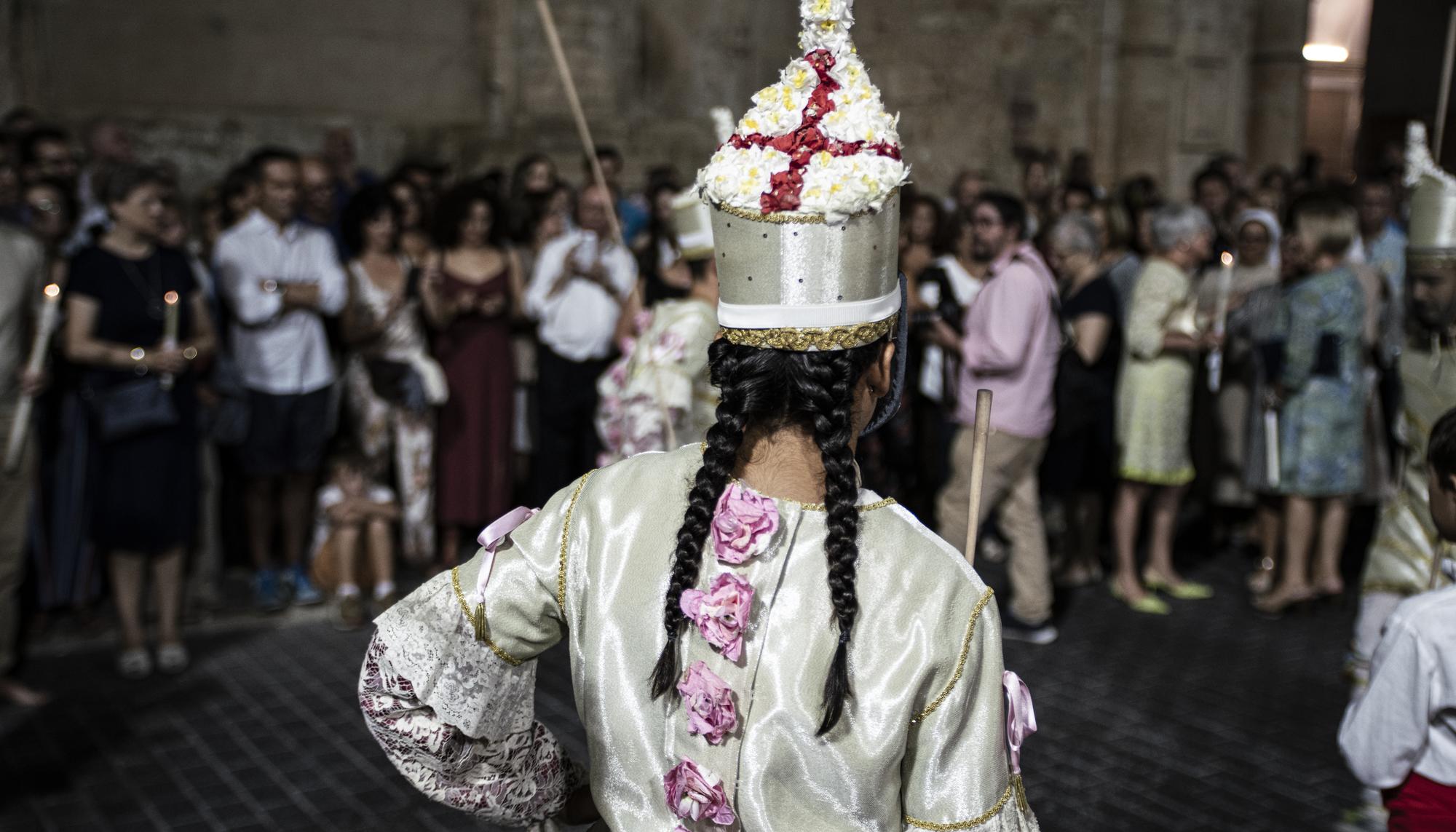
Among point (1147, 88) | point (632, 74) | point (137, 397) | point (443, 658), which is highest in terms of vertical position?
point (1147, 88)

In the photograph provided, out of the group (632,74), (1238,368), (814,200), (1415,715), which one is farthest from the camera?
(632,74)

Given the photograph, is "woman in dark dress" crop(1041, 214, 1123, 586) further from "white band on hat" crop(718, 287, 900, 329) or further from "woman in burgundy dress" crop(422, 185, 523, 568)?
"white band on hat" crop(718, 287, 900, 329)

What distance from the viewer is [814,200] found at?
171cm

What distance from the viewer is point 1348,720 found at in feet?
8.94

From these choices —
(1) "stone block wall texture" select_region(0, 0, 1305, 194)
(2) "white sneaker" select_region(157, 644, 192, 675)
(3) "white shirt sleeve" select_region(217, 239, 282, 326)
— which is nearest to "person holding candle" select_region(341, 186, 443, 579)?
(3) "white shirt sleeve" select_region(217, 239, 282, 326)

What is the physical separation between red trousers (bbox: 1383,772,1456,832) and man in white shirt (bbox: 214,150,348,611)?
17.0 ft

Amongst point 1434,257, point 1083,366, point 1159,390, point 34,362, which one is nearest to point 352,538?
point 34,362

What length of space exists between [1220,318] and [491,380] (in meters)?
3.91

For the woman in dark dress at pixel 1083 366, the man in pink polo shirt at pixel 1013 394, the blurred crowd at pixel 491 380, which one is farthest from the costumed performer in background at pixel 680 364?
the woman in dark dress at pixel 1083 366

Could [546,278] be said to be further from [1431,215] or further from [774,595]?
[774,595]

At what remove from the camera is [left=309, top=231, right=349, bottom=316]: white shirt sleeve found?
656cm

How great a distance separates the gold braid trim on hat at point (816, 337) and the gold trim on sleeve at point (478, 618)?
540 millimetres

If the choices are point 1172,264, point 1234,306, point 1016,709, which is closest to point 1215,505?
point 1234,306

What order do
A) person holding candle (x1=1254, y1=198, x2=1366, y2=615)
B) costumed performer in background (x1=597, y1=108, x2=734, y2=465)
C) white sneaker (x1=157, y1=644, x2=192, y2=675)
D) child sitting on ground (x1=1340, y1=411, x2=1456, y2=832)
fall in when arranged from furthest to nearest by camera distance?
person holding candle (x1=1254, y1=198, x2=1366, y2=615) → white sneaker (x1=157, y1=644, x2=192, y2=675) → costumed performer in background (x1=597, y1=108, x2=734, y2=465) → child sitting on ground (x1=1340, y1=411, x2=1456, y2=832)
